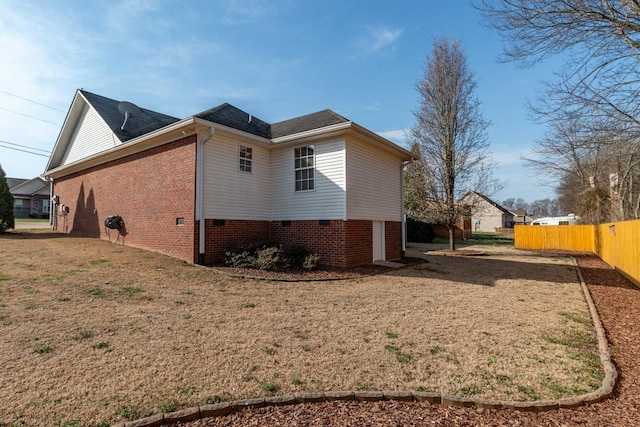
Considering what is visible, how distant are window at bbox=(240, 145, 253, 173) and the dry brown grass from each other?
4.31 metres

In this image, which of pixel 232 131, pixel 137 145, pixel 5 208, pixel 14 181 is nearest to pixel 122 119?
pixel 137 145

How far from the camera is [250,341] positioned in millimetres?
4465

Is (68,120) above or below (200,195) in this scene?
above

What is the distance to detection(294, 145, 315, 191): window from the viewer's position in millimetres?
11133

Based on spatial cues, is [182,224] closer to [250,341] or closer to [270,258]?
[270,258]

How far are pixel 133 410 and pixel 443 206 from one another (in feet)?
57.6

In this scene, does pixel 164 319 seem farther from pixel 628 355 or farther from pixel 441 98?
pixel 441 98

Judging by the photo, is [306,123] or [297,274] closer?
[297,274]

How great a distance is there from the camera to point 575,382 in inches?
139

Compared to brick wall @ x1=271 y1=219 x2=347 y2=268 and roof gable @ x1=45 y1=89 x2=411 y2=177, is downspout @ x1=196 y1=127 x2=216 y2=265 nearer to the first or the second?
roof gable @ x1=45 y1=89 x2=411 y2=177

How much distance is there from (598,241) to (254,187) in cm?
1856

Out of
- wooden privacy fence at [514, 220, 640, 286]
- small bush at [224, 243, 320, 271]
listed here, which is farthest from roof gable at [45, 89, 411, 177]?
wooden privacy fence at [514, 220, 640, 286]

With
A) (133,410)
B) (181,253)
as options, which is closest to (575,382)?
(133,410)

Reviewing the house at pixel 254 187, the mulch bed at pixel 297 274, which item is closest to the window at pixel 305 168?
the house at pixel 254 187
